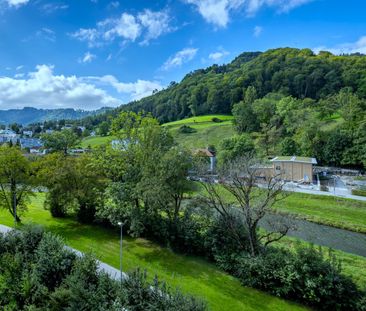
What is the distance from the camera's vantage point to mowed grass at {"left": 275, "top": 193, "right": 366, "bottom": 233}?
71.3 feet

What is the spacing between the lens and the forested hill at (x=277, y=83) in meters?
65.3

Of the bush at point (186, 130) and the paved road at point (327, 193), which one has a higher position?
the bush at point (186, 130)

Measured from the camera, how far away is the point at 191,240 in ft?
49.8

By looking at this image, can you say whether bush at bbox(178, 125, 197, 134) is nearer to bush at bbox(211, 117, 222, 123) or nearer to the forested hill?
bush at bbox(211, 117, 222, 123)

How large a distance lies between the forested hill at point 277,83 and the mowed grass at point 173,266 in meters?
60.2

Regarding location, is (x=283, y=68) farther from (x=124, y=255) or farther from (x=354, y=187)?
(x=124, y=255)

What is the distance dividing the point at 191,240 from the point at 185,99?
3050 inches

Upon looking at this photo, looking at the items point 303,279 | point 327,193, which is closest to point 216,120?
point 327,193

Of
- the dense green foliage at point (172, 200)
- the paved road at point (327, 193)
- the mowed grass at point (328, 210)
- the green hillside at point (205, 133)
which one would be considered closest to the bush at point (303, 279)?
the dense green foliage at point (172, 200)

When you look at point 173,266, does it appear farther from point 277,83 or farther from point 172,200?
point 277,83

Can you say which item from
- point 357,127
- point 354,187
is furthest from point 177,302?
point 357,127

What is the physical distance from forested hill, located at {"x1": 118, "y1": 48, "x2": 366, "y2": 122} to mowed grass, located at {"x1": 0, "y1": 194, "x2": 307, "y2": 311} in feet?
198

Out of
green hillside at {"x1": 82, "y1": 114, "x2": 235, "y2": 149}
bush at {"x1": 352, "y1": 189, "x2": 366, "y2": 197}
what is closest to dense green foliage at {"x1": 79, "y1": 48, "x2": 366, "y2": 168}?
green hillside at {"x1": 82, "y1": 114, "x2": 235, "y2": 149}

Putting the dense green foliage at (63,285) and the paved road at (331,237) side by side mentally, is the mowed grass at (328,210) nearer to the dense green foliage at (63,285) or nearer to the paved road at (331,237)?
the paved road at (331,237)
